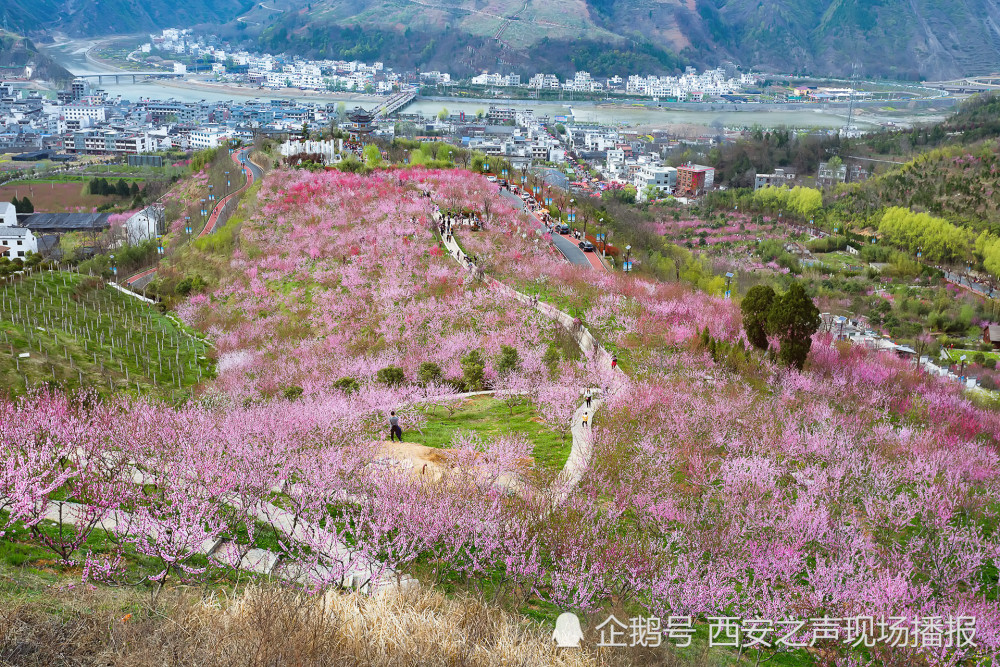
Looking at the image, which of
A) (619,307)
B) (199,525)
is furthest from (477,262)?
(199,525)

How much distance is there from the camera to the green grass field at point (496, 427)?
20078 mm

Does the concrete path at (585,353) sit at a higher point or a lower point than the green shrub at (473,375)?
higher

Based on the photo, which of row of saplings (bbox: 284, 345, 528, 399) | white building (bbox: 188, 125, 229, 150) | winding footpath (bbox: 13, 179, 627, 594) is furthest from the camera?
white building (bbox: 188, 125, 229, 150)

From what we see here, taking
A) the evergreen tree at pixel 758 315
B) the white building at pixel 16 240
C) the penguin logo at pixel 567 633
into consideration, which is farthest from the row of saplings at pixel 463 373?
the white building at pixel 16 240

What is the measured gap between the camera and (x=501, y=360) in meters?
27.3

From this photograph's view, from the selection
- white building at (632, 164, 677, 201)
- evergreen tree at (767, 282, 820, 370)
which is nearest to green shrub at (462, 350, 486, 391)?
evergreen tree at (767, 282, 820, 370)

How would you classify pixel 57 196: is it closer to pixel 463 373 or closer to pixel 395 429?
pixel 463 373

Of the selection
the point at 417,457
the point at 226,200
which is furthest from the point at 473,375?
the point at 226,200

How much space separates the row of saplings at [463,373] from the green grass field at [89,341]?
17.1 feet

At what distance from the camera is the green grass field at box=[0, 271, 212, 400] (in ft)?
73.0

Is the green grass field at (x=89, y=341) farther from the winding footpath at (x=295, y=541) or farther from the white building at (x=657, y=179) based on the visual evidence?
the white building at (x=657, y=179)

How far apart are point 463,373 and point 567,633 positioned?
16.2m

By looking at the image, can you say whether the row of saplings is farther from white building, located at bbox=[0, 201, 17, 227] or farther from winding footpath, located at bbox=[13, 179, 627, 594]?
white building, located at bbox=[0, 201, 17, 227]

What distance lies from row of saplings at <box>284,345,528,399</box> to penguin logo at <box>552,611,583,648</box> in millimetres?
14453
